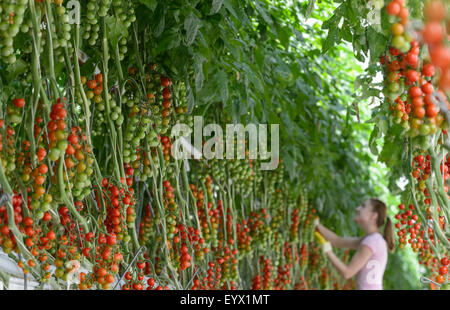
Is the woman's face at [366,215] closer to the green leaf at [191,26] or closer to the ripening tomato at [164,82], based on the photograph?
the ripening tomato at [164,82]

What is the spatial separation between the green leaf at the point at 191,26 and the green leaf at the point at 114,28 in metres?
0.16

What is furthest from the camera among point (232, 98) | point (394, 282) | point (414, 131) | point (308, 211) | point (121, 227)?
point (394, 282)

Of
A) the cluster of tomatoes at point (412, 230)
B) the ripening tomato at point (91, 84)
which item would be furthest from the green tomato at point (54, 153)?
the cluster of tomatoes at point (412, 230)

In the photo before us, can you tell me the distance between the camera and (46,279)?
1.02 m

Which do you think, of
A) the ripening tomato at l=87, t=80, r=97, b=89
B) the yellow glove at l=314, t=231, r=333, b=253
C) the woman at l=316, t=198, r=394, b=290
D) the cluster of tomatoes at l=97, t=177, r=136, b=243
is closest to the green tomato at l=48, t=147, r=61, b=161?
the cluster of tomatoes at l=97, t=177, r=136, b=243

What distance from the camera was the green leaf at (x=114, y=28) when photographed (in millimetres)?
1239

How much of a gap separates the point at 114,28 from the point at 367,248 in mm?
2047

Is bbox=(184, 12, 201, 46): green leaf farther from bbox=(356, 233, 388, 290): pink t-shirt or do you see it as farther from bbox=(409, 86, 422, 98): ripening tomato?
bbox=(356, 233, 388, 290): pink t-shirt

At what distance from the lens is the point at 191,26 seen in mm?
1216

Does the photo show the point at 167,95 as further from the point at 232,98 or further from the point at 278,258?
the point at 278,258

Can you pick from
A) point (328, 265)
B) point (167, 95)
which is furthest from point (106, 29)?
point (328, 265)

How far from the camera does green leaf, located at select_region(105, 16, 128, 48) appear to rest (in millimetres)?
1239

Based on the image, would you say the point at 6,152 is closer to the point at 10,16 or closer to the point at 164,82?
the point at 10,16

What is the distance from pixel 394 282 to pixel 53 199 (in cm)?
443
